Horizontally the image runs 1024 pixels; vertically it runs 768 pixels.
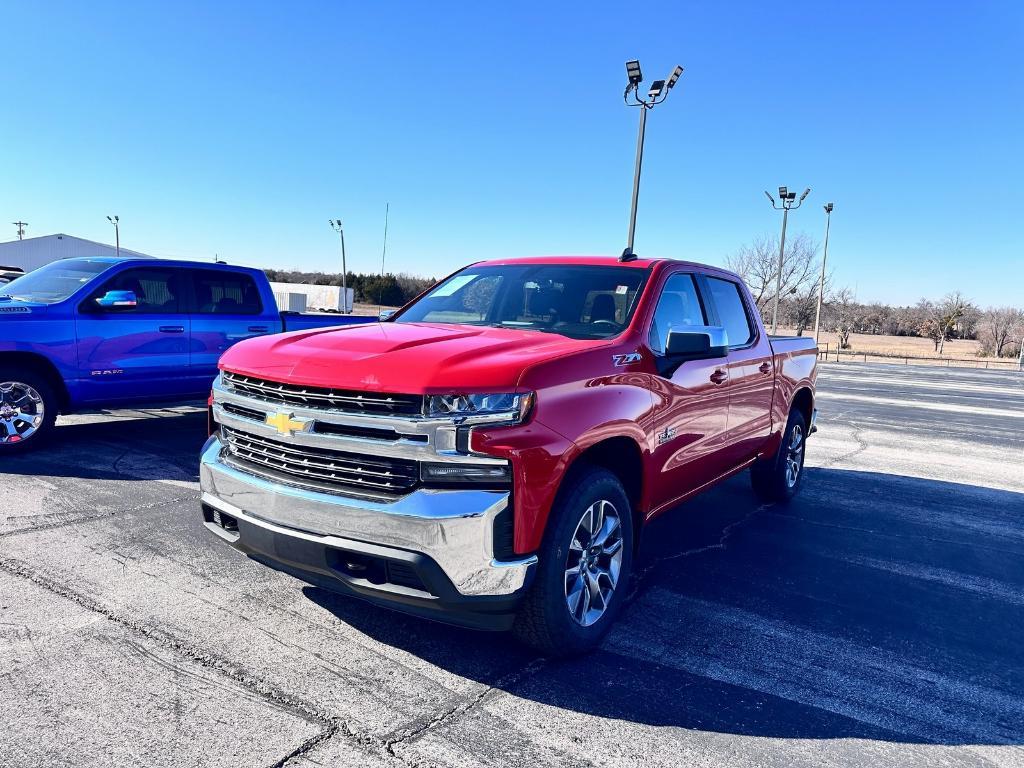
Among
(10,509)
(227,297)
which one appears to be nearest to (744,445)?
(10,509)

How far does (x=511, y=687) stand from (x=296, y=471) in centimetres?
131

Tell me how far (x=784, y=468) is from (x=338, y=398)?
4.50 m

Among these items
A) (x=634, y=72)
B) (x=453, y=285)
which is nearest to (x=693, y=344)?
(x=453, y=285)

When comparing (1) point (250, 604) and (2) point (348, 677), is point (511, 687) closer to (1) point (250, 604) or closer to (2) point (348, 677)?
(2) point (348, 677)

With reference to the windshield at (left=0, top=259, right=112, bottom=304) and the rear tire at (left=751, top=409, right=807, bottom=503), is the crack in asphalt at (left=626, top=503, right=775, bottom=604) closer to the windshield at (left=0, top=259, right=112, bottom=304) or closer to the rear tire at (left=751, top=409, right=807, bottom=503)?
the rear tire at (left=751, top=409, right=807, bottom=503)

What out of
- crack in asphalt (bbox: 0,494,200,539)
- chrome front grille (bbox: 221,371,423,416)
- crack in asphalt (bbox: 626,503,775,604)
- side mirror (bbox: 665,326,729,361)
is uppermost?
side mirror (bbox: 665,326,729,361)

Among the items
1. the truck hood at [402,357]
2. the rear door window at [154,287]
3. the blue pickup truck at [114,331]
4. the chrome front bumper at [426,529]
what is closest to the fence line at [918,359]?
the blue pickup truck at [114,331]

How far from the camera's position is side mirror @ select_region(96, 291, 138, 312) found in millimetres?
6898

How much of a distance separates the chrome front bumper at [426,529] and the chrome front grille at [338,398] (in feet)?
1.14

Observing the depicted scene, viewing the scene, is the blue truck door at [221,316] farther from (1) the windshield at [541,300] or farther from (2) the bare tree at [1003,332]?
(2) the bare tree at [1003,332]

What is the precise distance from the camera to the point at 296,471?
3.08m

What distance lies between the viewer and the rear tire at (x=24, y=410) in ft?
21.4

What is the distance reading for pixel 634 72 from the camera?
15609 millimetres

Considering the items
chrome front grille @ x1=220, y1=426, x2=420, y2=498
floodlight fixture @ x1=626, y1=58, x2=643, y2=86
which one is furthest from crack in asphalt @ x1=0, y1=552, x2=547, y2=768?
floodlight fixture @ x1=626, y1=58, x2=643, y2=86
